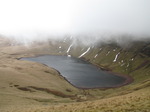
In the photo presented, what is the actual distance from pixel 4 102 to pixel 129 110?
43402 mm

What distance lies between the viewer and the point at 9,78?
4596 inches

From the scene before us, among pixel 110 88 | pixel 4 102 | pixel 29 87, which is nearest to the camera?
pixel 4 102

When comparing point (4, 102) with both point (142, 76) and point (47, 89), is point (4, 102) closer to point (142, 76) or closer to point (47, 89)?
point (47, 89)

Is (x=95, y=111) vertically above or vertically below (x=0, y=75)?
below

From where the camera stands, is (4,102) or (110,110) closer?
(110,110)

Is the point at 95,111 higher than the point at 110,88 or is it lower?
lower

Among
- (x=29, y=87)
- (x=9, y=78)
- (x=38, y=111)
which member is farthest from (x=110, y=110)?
(x=9, y=78)

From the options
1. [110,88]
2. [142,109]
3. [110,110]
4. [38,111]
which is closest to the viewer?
[142,109]

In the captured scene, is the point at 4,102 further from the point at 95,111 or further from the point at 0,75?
the point at 0,75

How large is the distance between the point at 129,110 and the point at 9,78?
100m

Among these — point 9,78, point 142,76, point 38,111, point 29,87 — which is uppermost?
point 142,76

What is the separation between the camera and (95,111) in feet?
100

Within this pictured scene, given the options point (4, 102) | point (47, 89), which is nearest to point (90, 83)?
point (47, 89)

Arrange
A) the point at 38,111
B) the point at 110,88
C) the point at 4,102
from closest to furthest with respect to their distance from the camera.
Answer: the point at 38,111, the point at 4,102, the point at 110,88
